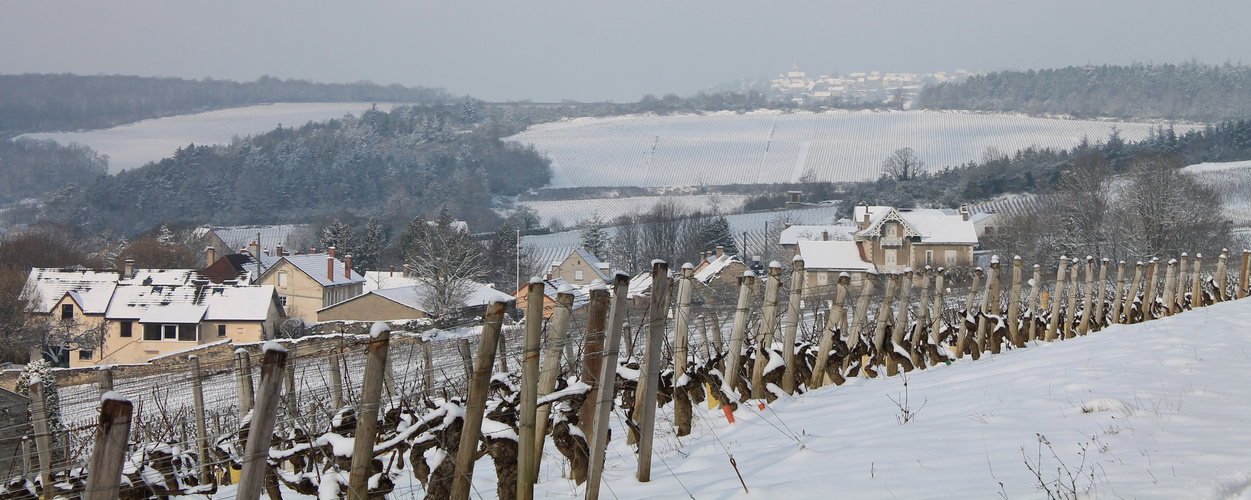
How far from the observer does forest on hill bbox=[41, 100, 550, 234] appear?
127125 mm

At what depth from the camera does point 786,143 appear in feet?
470

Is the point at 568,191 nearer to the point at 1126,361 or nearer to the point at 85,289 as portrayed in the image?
the point at 85,289

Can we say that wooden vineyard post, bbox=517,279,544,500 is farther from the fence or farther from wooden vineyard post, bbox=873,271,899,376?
wooden vineyard post, bbox=873,271,899,376

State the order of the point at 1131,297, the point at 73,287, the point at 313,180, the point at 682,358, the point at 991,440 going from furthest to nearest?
the point at 313,180 < the point at 73,287 < the point at 1131,297 < the point at 682,358 < the point at 991,440

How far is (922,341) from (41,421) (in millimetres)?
9368

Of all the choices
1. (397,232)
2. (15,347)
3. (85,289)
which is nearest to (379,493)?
(15,347)

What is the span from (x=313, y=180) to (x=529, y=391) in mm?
161436

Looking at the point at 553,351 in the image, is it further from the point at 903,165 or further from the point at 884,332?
the point at 903,165

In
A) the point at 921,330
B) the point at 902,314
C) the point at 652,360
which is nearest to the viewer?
the point at 652,360

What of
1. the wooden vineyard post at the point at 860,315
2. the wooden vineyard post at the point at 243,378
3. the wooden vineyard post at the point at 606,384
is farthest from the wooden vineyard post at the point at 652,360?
the wooden vineyard post at the point at 860,315

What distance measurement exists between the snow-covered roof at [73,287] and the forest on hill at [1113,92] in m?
153

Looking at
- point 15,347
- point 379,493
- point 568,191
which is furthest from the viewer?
point 568,191

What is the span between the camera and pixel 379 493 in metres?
4.81

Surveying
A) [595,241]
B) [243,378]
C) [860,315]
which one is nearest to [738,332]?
[860,315]
